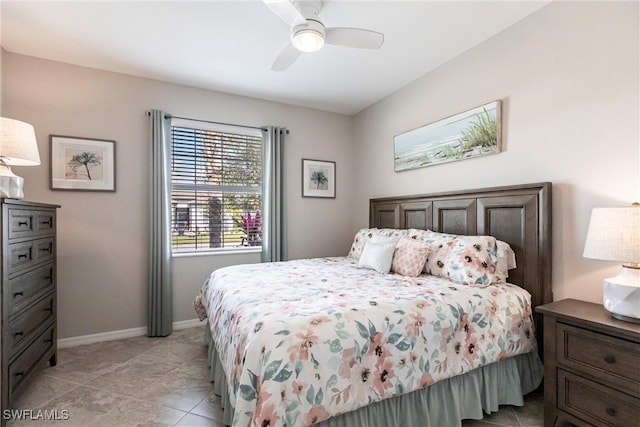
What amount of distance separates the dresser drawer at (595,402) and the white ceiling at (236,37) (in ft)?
7.91

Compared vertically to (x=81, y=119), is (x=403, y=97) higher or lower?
higher

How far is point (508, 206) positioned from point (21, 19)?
12.9 ft

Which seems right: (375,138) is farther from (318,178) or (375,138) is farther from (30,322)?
(30,322)

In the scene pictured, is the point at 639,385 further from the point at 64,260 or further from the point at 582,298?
the point at 64,260

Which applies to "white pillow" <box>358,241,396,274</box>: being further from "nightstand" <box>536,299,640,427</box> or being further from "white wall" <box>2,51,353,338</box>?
"white wall" <box>2,51,353,338</box>

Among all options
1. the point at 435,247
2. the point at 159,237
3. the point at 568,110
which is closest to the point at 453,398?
the point at 435,247

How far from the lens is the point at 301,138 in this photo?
13.0ft

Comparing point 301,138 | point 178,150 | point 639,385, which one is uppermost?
point 301,138

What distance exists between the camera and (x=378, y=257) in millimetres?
2531

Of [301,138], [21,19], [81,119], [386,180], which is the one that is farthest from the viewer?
[301,138]

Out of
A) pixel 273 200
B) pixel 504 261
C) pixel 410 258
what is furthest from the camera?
pixel 273 200

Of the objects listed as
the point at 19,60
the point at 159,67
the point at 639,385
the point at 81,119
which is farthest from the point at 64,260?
the point at 639,385

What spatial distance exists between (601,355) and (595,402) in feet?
0.81

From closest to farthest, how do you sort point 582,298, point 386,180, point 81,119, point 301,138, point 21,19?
point 582,298
point 21,19
point 81,119
point 386,180
point 301,138
